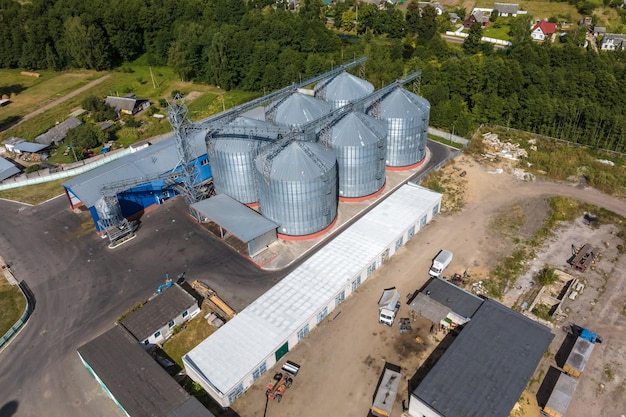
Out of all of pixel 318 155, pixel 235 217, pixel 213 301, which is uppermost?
pixel 318 155

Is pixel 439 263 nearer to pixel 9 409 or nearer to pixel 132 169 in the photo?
pixel 132 169

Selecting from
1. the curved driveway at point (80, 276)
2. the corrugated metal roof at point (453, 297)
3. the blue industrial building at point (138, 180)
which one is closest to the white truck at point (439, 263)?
the corrugated metal roof at point (453, 297)

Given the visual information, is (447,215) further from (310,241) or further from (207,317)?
(207,317)

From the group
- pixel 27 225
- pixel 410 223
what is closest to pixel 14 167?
pixel 27 225

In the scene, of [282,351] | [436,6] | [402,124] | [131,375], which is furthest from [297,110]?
[436,6]

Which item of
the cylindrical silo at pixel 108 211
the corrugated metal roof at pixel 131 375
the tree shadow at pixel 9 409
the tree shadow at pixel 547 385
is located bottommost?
the tree shadow at pixel 9 409

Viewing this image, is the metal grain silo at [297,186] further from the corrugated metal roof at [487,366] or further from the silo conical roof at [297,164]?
the corrugated metal roof at [487,366]
